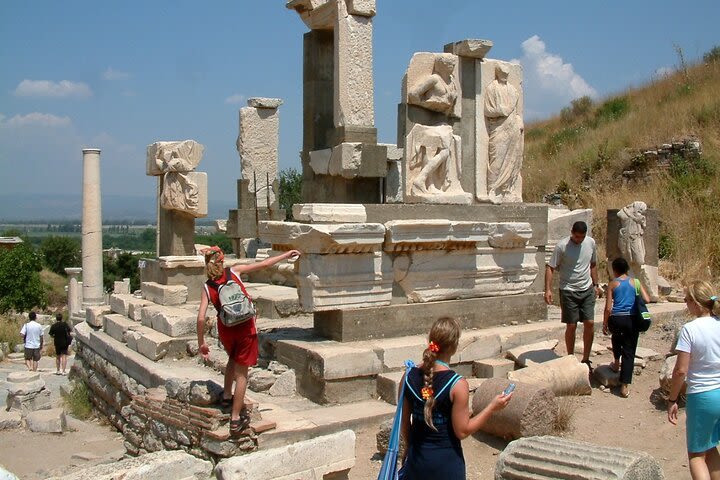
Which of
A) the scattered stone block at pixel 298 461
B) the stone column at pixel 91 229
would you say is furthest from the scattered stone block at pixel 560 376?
the stone column at pixel 91 229

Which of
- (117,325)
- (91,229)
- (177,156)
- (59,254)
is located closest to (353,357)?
(117,325)

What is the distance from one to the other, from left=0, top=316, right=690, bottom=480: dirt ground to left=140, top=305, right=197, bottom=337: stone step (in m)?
1.40

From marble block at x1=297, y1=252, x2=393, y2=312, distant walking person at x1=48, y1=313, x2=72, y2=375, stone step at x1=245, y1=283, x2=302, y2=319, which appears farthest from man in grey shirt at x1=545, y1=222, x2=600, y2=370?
distant walking person at x1=48, y1=313, x2=72, y2=375

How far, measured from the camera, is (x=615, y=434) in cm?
592

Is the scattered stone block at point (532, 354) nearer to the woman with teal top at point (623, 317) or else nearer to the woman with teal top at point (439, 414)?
the woman with teal top at point (623, 317)

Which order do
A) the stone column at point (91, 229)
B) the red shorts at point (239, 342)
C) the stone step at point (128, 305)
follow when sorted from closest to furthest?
the red shorts at point (239, 342), the stone step at point (128, 305), the stone column at point (91, 229)

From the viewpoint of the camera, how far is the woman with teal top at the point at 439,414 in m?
3.46

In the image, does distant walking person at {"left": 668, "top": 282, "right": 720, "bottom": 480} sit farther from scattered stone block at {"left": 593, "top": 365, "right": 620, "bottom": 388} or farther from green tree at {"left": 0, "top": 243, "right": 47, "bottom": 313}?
green tree at {"left": 0, "top": 243, "right": 47, "bottom": 313}

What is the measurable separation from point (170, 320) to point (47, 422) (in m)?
2.09

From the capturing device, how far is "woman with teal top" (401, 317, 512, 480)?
3.46 m

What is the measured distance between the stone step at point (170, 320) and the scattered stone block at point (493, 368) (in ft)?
12.2

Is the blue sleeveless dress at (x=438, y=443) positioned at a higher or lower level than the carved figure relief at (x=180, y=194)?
lower

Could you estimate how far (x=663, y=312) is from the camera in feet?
30.7

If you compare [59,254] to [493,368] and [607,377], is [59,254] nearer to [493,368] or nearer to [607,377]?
[493,368]
